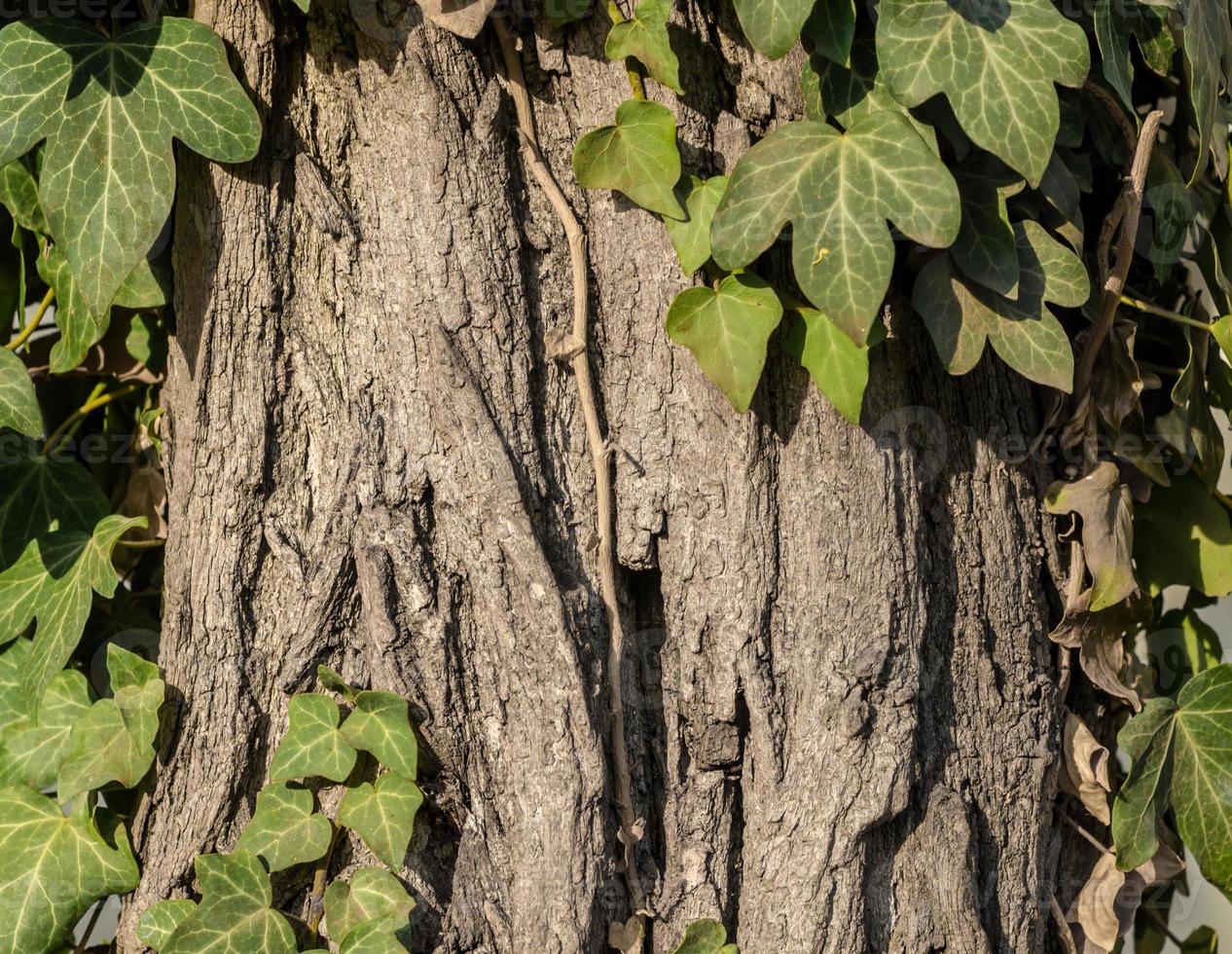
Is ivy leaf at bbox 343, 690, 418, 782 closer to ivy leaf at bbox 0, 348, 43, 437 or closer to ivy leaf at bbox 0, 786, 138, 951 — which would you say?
ivy leaf at bbox 0, 786, 138, 951

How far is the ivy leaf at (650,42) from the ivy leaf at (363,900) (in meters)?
0.80

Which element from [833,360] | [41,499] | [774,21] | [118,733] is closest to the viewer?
[774,21]

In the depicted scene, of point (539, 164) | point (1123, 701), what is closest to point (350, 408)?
point (539, 164)

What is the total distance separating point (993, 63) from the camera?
0.92 m

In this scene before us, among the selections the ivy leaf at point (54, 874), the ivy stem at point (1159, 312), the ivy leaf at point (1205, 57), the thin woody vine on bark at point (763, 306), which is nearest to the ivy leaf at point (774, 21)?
the thin woody vine on bark at point (763, 306)

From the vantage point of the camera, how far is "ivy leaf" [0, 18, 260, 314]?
0.98 meters

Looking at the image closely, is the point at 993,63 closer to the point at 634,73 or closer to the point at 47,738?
the point at 634,73

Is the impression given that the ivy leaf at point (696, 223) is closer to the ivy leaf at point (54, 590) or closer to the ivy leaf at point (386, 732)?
the ivy leaf at point (386, 732)

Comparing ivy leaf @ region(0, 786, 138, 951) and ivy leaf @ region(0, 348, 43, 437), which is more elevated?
ivy leaf @ region(0, 348, 43, 437)

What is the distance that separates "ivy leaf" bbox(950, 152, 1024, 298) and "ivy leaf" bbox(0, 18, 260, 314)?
0.67 meters

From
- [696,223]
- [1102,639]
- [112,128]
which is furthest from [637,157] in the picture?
[1102,639]

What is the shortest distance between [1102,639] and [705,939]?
21.4 inches

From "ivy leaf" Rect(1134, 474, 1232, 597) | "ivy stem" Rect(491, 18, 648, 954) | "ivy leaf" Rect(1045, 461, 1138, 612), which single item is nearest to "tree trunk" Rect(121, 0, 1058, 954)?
"ivy stem" Rect(491, 18, 648, 954)

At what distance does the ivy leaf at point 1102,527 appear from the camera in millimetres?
1114
